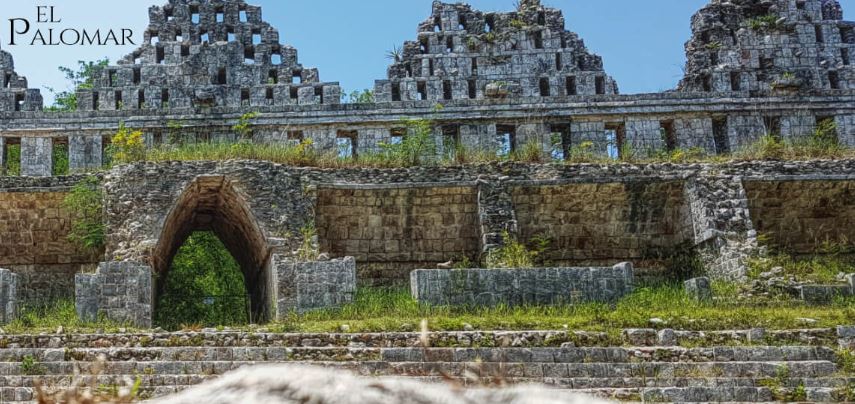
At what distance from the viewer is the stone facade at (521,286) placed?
1697 centimetres

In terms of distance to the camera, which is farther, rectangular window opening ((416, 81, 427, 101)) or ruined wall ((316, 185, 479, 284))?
rectangular window opening ((416, 81, 427, 101))

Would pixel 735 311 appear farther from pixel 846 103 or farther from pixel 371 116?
pixel 846 103

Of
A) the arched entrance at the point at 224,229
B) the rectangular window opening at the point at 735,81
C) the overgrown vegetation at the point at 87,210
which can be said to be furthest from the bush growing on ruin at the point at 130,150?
the rectangular window opening at the point at 735,81

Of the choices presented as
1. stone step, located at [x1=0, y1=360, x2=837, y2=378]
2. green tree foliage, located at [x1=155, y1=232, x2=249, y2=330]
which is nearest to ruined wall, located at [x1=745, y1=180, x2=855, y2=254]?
stone step, located at [x1=0, y1=360, x2=837, y2=378]

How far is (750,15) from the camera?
1350 inches

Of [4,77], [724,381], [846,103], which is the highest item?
[4,77]

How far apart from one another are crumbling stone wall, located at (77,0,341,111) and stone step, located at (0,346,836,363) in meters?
16.3

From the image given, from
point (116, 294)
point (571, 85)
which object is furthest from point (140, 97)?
point (116, 294)

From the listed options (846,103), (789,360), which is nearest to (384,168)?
(789,360)

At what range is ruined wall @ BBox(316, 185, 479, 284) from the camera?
21.3 metres

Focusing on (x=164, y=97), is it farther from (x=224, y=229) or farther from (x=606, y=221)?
(x=606, y=221)

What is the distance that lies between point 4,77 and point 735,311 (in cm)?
2472

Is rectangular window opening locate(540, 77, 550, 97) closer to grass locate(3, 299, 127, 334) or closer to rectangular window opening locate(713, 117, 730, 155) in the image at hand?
rectangular window opening locate(713, 117, 730, 155)

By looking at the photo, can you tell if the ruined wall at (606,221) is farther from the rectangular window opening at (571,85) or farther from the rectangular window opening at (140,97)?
the rectangular window opening at (140,97)
